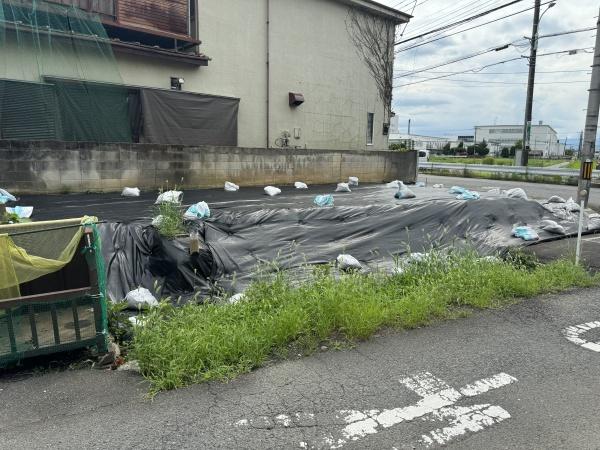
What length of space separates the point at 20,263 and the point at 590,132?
757cm

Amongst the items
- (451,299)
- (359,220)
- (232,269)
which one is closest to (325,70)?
(359,220)

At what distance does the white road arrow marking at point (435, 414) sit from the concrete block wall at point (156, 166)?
8.39 m

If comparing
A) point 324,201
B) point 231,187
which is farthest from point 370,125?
point 324,201

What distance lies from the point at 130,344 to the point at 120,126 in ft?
26.3

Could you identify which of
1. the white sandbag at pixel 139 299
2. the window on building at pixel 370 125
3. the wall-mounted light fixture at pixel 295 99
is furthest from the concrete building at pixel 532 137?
the white sandbag at pixel 139 299

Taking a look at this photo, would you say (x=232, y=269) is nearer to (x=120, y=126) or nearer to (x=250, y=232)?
(x=250, y=232)

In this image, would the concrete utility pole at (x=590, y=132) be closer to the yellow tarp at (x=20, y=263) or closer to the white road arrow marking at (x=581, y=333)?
the white road arrow marking at (x=581, y=333)

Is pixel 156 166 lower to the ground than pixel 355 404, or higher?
higher

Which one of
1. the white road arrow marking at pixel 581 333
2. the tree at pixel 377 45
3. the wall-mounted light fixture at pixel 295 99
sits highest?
the tree at pixel 377 45

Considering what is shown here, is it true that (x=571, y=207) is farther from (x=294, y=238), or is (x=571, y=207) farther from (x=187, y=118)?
(x=187, y=118)

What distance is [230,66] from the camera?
1332cm

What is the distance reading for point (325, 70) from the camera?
637 inches

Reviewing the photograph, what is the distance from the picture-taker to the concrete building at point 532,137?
230 feet

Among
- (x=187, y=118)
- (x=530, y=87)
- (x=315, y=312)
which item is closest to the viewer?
(x=315, y=312)
